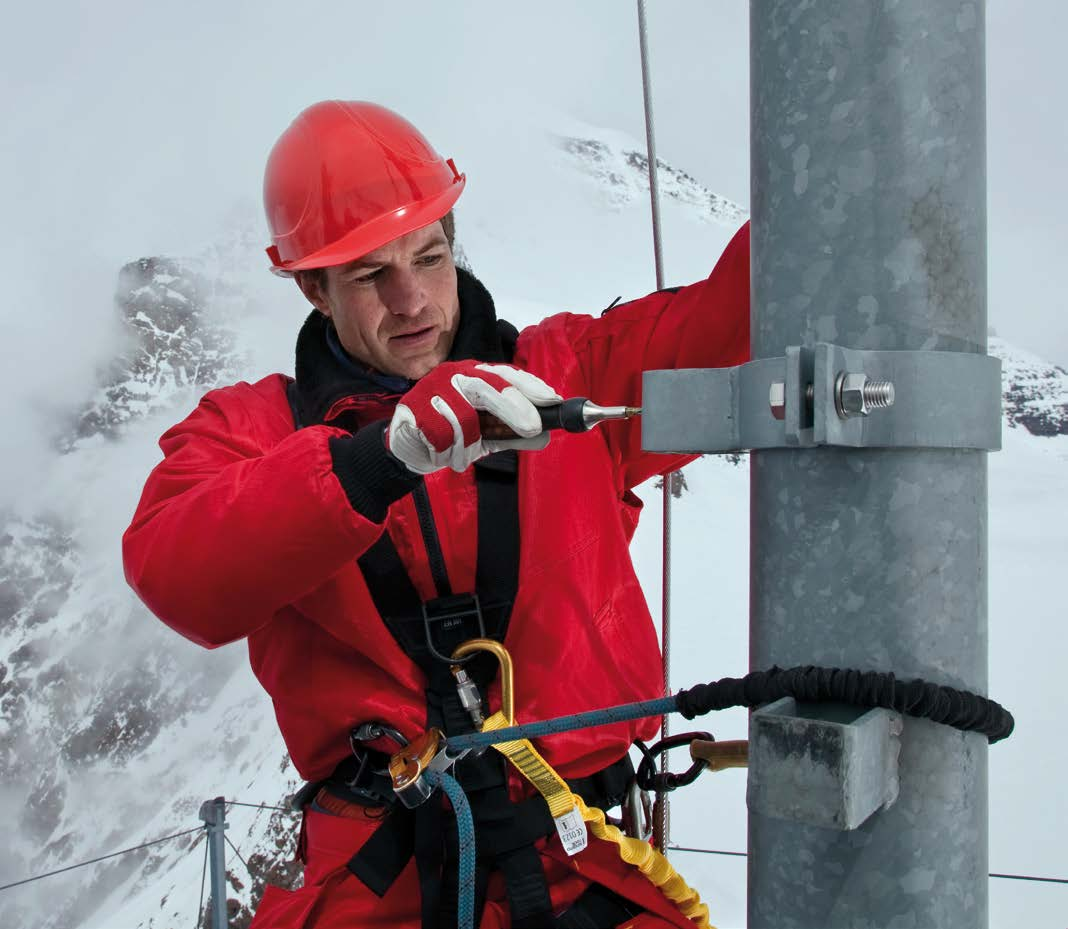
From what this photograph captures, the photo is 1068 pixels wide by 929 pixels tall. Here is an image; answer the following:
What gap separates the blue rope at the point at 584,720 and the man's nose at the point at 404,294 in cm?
90

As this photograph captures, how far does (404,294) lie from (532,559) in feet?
2.01

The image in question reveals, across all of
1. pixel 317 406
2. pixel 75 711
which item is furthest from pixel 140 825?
pixel 317 406

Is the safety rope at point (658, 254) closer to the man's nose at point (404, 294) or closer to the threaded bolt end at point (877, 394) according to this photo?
the man's nose at point (404, 294)

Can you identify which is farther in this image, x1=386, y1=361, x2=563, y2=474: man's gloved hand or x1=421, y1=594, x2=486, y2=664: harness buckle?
x1=421, y1=594, x2=486, y2=664: harness buckle

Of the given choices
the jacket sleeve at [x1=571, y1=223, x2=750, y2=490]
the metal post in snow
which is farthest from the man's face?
the metal post in snow

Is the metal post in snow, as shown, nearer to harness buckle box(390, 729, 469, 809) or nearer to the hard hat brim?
harness buckle box(390, 729, 469, 809)

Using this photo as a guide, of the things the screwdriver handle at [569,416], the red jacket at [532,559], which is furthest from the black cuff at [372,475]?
the screwdriver handle at [569,416]

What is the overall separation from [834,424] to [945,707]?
0.27 metres

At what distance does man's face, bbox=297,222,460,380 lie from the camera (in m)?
2.03

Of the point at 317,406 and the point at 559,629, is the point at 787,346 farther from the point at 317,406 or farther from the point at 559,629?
the point at 317,406

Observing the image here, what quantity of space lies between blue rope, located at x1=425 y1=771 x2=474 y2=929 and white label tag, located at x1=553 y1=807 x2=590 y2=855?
19 centimetres

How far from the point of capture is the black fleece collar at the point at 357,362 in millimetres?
1992

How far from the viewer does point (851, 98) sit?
0.87 m

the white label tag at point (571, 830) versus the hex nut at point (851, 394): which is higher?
the hex nut at point (851, 394)
